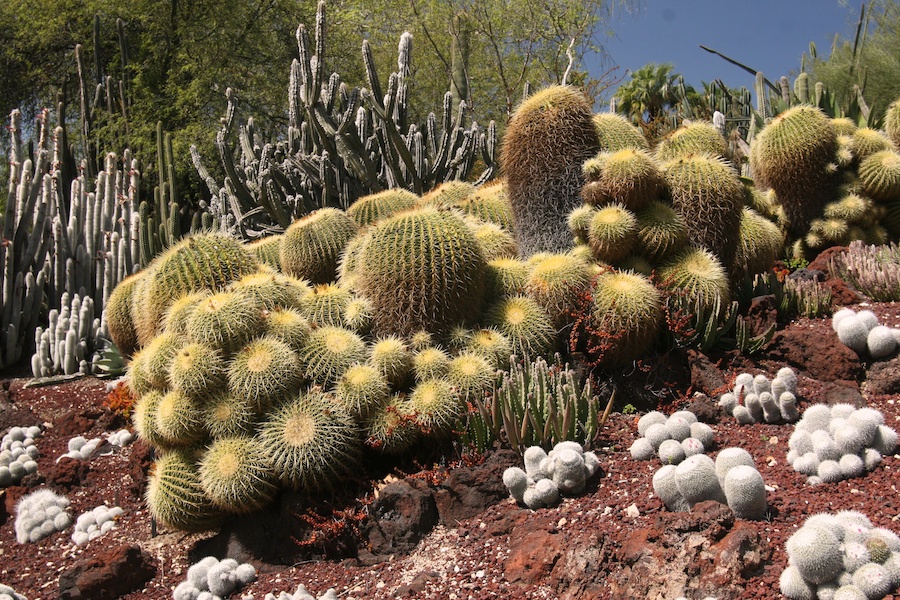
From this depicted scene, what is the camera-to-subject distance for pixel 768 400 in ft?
14.1

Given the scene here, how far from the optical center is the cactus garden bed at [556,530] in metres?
3.13

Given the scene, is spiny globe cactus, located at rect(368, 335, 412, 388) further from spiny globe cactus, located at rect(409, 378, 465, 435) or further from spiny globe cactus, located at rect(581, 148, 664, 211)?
spiny globe cactus, located at rect(581, 148, 664, 211)

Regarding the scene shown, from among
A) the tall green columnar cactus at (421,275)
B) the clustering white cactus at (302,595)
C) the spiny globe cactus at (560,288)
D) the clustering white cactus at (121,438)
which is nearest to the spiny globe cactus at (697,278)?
the spiny globe cactus at (560,288)

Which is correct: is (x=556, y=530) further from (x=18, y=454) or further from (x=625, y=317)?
(x=18, y=454)

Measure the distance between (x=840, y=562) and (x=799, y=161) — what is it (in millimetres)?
5837

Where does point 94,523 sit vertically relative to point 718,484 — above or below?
below

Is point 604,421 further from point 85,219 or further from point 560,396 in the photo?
point 85,219

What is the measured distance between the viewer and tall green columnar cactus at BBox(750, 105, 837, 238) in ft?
25.5

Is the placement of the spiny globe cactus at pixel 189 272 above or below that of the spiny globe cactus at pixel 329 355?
above

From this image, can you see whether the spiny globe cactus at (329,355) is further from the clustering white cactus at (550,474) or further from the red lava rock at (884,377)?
the red lava rock at (884,377)

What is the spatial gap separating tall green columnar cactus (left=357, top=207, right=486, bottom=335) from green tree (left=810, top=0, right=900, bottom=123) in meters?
12.2

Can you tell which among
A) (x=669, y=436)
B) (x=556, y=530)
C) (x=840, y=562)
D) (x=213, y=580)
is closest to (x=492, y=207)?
(x=669, y=436)

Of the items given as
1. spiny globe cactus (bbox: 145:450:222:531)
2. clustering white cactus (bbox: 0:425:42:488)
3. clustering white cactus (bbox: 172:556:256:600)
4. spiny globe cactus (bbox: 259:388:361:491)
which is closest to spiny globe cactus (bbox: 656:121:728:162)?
spiny globe cactus (bbox: 259:388:361:491)

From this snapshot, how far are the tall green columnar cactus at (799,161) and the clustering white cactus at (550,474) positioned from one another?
497 centimetres
